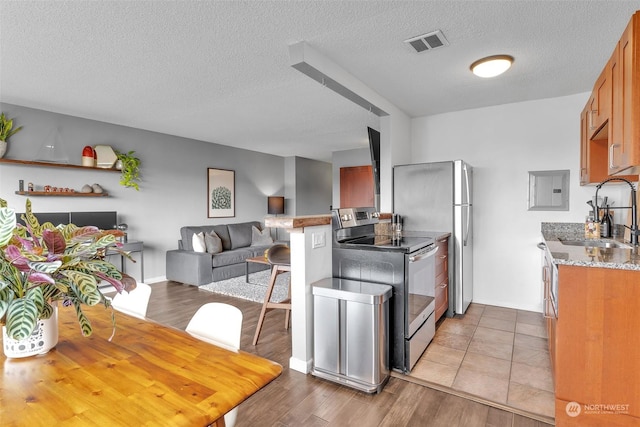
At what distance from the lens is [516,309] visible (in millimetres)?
3779

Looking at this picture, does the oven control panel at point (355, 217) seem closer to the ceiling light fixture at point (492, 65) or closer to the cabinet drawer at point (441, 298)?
the cabinet drawer at point (441, 298)

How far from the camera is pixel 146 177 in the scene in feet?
17.1

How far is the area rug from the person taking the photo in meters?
4.33

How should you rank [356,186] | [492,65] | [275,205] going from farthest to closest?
1. [275,205]
2. [356,186]
3. [492,65]

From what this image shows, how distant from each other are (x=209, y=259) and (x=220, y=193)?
182cm

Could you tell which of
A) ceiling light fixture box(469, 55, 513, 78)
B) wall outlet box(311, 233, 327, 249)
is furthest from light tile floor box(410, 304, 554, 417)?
ceiling light fixture box(469, 55, 513, 78)

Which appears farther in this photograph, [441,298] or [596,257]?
[441,298]

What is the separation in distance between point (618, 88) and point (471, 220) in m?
2.24

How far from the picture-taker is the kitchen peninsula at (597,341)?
1.58 metres

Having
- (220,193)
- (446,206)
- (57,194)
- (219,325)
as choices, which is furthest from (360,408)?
(220,193)

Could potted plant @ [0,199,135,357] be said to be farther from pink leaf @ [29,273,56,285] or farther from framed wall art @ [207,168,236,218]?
framed wall art @ [207,168,236,218]

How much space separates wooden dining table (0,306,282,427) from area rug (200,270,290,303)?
9.98ft

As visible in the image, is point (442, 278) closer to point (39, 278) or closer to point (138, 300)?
point (138, 300)

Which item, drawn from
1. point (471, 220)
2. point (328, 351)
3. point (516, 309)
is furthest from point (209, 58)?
point (516, 309)
